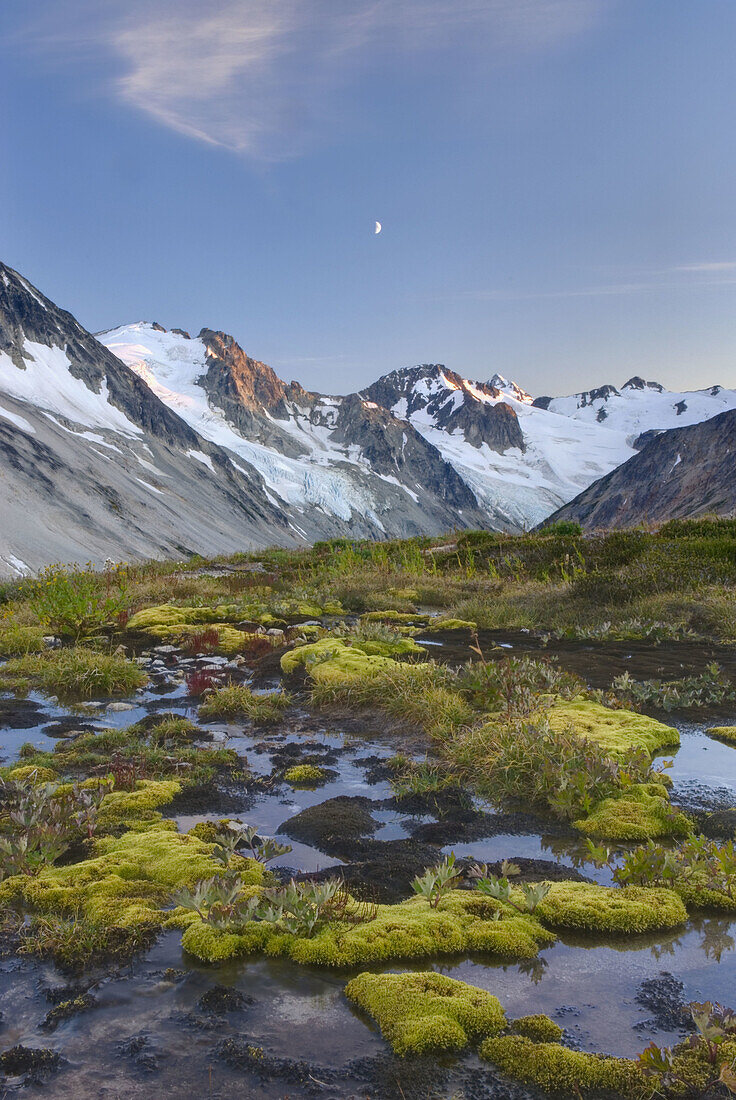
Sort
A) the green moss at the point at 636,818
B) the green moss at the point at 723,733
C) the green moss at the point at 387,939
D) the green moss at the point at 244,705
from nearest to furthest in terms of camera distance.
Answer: the green moss at the point at 387,939 < the green moss at the point at 636,818 < the green moss at the point at 723,733 < the green moss at the point at 244,705

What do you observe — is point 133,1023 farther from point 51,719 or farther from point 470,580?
point 470,580

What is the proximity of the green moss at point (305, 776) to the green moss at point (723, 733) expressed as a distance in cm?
421

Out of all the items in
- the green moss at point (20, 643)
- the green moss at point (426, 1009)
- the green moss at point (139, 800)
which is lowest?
the green moss at point (20, 643)

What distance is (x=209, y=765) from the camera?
6773mm

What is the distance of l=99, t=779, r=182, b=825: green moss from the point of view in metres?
5.64

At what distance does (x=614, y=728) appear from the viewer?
7.35 m

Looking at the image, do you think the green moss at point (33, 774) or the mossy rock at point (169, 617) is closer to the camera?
the green moss at point (33, 774)

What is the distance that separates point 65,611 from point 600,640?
973 centimetres

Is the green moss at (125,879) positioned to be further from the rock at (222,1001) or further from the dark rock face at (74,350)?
the dark rock face at (74,350)

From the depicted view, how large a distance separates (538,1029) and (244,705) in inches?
235

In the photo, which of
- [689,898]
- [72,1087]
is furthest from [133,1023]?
[689,898]

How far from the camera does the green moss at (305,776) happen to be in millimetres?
6426

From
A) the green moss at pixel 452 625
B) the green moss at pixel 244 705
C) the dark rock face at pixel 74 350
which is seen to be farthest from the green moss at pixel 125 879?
the dark rock face at pixel 74 350

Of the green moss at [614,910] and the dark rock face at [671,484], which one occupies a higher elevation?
the dark rock face at [671,484]
